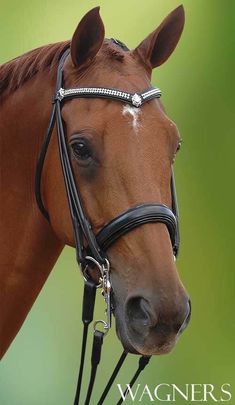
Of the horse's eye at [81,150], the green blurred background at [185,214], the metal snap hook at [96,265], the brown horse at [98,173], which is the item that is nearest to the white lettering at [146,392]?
the green blurred background at [185,214]

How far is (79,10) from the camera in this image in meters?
2.25

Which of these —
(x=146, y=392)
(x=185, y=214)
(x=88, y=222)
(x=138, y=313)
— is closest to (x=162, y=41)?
(x=88, y=222)

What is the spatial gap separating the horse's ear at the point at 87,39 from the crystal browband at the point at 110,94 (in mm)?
76

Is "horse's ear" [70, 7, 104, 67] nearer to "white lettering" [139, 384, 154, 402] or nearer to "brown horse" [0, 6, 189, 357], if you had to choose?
"brown horse" [0, 6, 189, 357]

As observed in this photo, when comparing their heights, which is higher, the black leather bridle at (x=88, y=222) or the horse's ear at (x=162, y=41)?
the horse's ear at (x=162, y=41)

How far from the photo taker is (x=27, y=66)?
1.31 metres

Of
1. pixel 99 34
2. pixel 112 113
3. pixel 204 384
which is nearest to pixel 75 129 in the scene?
pixel 112 113

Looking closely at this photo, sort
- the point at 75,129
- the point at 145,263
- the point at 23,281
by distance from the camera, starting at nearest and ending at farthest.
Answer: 1. the point at 145,263
2. the point at 75,129
3. the point at 23,281

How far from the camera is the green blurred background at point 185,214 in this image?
222cm

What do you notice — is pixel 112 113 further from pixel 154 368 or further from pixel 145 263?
pixel 154 368

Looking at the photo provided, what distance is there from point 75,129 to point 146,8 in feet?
4.50

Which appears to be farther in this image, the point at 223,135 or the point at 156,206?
the point at 223,135

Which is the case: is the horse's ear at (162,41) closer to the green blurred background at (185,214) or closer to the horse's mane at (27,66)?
the horse's mane at (27,66)

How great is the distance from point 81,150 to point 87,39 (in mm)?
261
